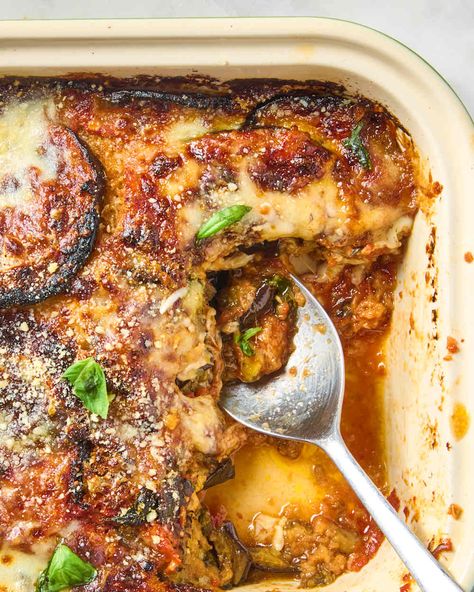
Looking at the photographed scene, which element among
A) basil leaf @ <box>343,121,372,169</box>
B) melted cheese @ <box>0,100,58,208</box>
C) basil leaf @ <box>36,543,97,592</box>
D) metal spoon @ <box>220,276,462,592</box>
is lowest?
basil leaf @ <box>36,543,97,592</box>

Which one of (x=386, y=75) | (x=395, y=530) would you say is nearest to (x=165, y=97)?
(x=386, y=75)

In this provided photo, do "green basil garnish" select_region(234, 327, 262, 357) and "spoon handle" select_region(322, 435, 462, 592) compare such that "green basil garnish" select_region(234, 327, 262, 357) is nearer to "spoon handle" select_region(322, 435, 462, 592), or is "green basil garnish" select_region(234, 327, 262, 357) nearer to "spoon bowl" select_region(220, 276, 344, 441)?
"spoon bowl" select_region(220, 276, 344, 441)

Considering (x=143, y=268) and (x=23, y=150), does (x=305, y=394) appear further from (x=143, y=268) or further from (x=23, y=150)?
(x=23, y=150)

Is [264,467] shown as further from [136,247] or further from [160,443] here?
[136,247]

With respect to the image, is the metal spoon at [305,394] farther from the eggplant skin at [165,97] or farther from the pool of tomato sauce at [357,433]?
the eggplant skin at [165,97]

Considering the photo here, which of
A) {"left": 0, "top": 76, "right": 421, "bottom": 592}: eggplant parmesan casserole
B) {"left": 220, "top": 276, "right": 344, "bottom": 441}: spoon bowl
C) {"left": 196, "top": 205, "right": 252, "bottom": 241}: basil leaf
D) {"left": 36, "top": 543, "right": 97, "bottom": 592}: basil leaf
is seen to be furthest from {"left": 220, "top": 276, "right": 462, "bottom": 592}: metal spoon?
{"left": 36, "top": 543, "right": 97, "bottom": 592}: basil leaf

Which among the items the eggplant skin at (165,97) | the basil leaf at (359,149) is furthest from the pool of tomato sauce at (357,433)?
the eggplant skin at (165,97)

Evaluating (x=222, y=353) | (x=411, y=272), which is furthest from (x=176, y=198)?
(x=411, y=272)
